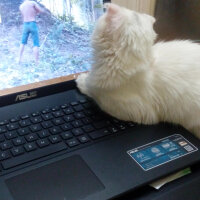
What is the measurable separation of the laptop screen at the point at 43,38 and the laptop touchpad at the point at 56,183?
0.73 ft

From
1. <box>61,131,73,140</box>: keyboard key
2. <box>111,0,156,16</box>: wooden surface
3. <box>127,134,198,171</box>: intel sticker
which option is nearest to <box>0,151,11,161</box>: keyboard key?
<box>61,131,73,140</box>: keyboard key

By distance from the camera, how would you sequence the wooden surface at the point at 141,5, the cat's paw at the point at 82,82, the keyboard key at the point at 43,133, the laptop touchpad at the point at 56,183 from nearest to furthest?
the laptop touchpad at the point at 56,183 → the keyboard key at the point at 43,133 → the cat's paw at the point at 82,82 → the wooden surface at the point at 141,5

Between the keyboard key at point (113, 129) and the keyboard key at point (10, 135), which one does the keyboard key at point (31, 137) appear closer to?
the keyboard key at point (10, 135)

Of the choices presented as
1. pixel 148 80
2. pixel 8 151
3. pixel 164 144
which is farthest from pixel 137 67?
pixel 8 151

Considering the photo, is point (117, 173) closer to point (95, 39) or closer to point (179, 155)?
point (179, 155)

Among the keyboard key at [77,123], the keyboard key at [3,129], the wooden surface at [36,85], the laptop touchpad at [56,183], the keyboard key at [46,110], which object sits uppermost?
the wooden surface at [36,85]

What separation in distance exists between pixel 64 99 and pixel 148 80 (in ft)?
0.63

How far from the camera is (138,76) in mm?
593

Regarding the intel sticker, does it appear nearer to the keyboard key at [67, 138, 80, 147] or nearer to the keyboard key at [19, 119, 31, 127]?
the keyboard key at [67, 138, 80, 147]

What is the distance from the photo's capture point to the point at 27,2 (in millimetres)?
583

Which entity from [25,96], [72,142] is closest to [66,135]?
[72,142]

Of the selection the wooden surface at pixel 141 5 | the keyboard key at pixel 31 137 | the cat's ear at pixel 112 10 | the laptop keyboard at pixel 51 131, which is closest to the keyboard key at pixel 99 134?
the laptop keyboard at pixel 51 131

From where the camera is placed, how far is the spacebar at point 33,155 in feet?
1.55

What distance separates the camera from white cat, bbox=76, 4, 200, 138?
22.5 inches
